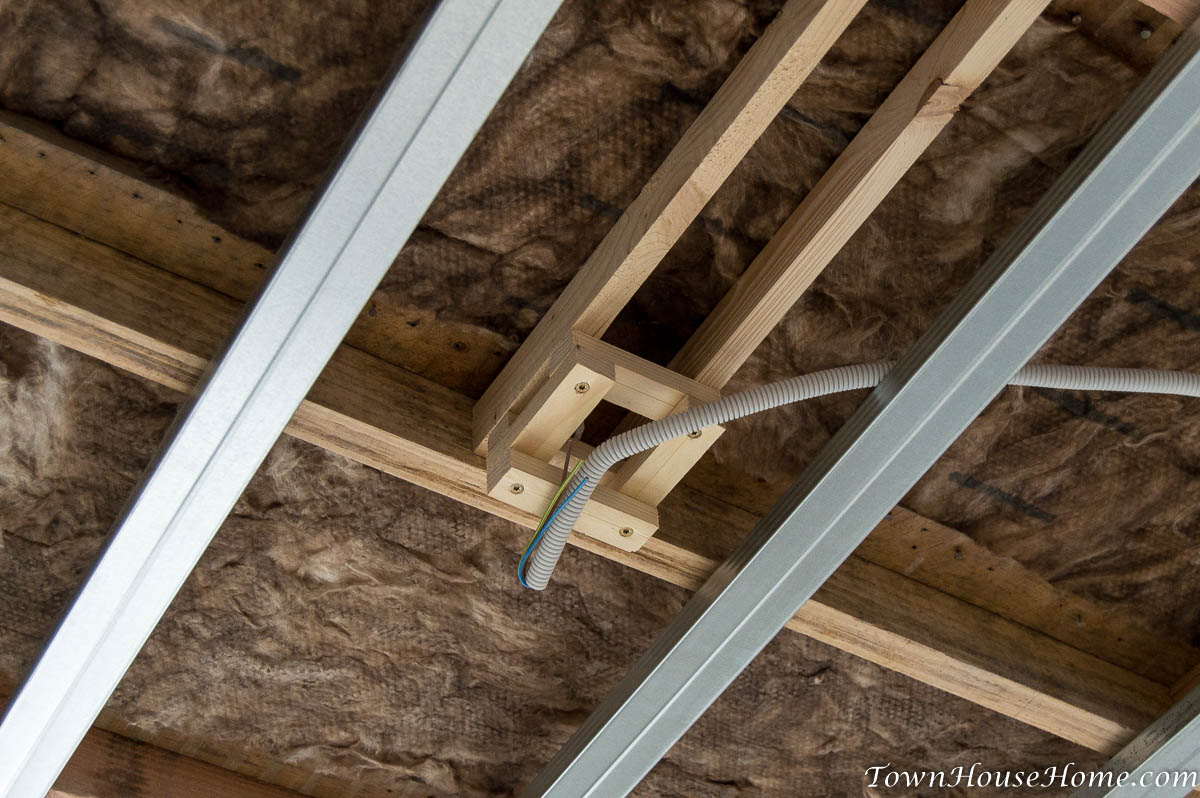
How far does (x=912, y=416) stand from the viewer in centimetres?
145

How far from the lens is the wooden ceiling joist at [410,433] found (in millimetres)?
1430

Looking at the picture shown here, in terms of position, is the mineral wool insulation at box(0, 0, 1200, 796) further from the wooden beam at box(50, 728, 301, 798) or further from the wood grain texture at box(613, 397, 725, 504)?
the wood grain texture at box(613, 397, 725, 504)

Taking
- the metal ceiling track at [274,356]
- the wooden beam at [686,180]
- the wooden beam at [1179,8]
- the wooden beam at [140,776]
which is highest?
the wooden beam at [1179,8]

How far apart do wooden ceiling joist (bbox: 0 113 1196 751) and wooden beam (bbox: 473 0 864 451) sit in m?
0.14

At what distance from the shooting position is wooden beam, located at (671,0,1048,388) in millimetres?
1291

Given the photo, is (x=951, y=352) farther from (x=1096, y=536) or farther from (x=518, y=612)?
(x=518, y=612)

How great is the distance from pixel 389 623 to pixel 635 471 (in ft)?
2.41

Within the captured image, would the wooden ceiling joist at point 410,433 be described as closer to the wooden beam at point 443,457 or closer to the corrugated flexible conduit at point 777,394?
the wooden beam at point 443,457

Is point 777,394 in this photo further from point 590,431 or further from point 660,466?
point 590,431

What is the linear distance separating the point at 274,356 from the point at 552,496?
1.47 ft

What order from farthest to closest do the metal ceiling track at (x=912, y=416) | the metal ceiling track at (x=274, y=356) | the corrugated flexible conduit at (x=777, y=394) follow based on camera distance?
1. the corrugated flexible conduit at (x=777, y=394)
2. the metal ceiling track at (x=912, y=416)
3. the metal ceiling track at (x=274, y=356)

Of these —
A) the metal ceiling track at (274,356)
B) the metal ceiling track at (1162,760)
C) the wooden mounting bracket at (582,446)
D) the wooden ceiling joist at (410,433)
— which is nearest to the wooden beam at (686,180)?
the wooden mounting bracket at (582,446)

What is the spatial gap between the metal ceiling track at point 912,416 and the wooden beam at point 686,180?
373mm

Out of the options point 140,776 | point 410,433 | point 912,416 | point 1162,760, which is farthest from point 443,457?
point 1162,760
